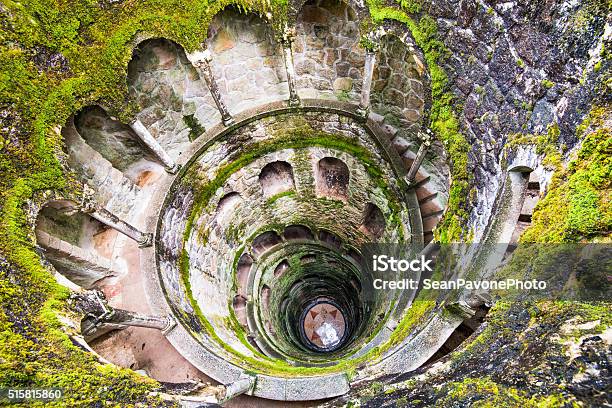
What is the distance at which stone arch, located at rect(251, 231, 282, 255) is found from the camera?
46.1 ft

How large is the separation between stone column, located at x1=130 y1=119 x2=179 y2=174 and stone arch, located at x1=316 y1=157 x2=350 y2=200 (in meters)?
4.62

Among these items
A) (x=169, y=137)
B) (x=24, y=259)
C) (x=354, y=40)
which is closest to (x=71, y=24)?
(x=169, y=137)

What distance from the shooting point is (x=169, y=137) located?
1140cm

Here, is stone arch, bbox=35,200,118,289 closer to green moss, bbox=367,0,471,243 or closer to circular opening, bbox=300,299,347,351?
green moss, bbox=367,0,471,243

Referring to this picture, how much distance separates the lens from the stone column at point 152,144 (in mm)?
9398

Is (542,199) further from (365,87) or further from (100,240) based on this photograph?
(100,240)

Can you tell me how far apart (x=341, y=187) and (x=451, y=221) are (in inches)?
223

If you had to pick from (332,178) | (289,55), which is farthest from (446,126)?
(332,178)

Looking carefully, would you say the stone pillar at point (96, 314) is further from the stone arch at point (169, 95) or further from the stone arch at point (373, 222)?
the stone arch at point (373, 222)

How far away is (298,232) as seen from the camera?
14852 millimetres

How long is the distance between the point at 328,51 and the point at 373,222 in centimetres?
544

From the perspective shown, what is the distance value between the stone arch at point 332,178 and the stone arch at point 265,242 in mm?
2589

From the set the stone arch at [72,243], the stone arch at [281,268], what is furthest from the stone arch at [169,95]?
the stone arch at [281,268]

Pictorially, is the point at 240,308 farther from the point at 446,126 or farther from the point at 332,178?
the point at 446,126
